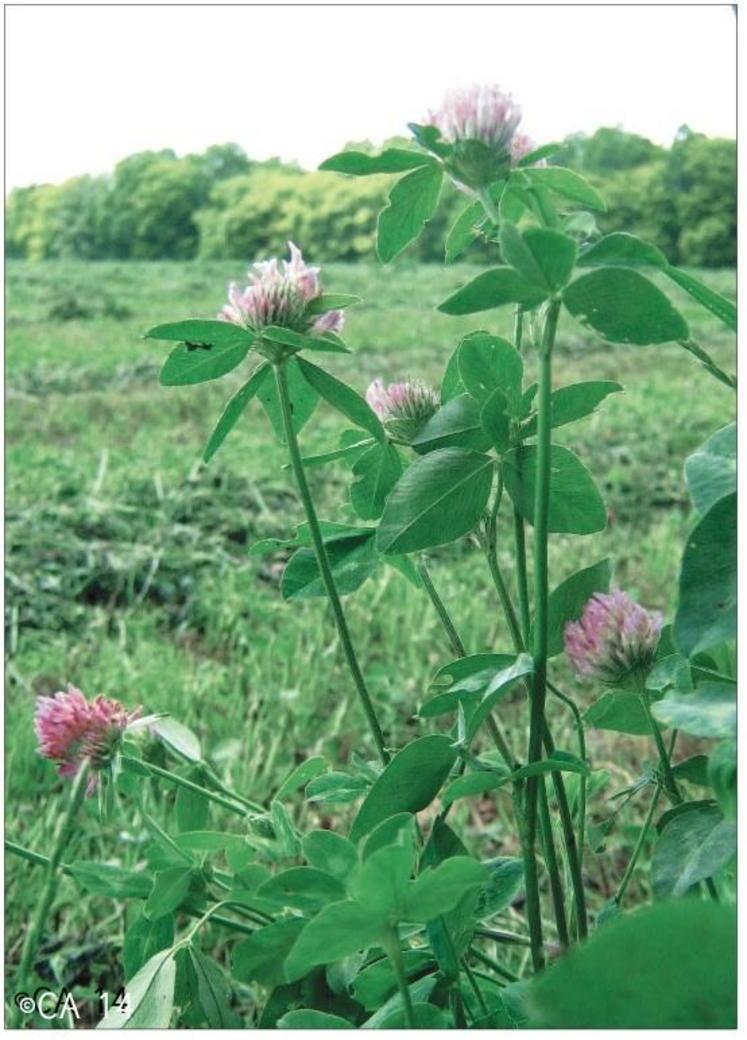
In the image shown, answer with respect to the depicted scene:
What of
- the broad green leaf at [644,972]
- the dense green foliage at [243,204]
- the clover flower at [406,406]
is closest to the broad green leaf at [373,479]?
the clover flower at [406,406]

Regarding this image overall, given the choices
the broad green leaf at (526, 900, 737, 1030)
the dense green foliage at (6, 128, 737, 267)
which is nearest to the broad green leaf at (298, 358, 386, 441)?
the broad green leaf at (526, 900, 737, 1030)

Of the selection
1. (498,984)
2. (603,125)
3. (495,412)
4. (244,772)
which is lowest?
(244,772)

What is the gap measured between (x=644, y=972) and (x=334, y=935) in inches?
4.4

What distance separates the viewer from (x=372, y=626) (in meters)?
1.47

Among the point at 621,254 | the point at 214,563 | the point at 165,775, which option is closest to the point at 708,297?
the point at 621,254

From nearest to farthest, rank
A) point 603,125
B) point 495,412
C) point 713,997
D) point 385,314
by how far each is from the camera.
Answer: point 713,997, point 495,412, point 385,314, point 603,125

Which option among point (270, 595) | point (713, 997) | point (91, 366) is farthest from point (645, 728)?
point (91, 366)

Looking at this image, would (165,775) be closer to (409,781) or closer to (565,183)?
(409,781)

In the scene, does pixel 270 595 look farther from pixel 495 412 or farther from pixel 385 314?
pixel 385 314

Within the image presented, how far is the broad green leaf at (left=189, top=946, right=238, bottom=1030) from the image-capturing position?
43 cm

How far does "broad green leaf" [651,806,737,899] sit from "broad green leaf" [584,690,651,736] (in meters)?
0.06

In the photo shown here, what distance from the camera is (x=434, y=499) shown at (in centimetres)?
39

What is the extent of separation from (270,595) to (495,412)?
49.5 inches

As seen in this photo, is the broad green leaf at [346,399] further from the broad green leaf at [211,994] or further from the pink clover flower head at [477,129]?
the broad green leaf at [211,994]
